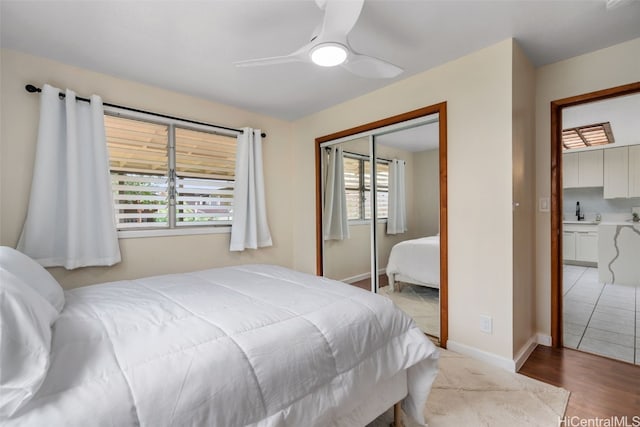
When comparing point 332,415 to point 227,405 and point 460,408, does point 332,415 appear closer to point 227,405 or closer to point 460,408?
point 227,405

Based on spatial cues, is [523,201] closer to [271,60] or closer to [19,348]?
[271,60]

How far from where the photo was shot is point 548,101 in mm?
2443

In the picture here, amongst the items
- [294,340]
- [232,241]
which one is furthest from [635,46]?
[232,241]

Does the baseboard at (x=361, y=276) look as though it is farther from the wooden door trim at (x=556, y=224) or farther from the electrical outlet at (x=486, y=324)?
the wooden door trim at (x=556, y=224)

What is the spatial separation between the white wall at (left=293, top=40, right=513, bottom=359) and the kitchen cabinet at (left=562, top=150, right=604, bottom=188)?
464cm

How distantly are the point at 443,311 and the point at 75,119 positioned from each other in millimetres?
3367

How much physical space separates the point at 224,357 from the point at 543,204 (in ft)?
8.91

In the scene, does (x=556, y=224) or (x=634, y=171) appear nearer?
(x=556, y=224)

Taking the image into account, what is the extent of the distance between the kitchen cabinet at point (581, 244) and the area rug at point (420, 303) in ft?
15.4

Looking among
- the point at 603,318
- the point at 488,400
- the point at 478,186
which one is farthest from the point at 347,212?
the point at 603,318

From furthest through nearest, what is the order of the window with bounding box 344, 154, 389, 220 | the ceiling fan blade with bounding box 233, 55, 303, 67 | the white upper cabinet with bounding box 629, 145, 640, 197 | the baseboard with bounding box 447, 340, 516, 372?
1. the white upper cabinet with bounding box 629, 145, 640, 197
2. the window with bounding box 344, 154, 389, 220
3. the baseboard with bounding box 447, 340, 516, 372
4. the ceiling fan blade with bounding box 233, 55, 303, 67

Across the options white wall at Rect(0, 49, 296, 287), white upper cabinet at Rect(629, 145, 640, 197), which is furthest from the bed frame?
white upper cabinet at Rect(629, 145, 640, 197)

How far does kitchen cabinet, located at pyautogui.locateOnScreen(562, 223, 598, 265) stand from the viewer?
5.55 meters

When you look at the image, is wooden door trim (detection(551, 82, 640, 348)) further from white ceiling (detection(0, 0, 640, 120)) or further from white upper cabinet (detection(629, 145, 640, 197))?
white upper cabinet (detection(629, 145, 640, 197))
